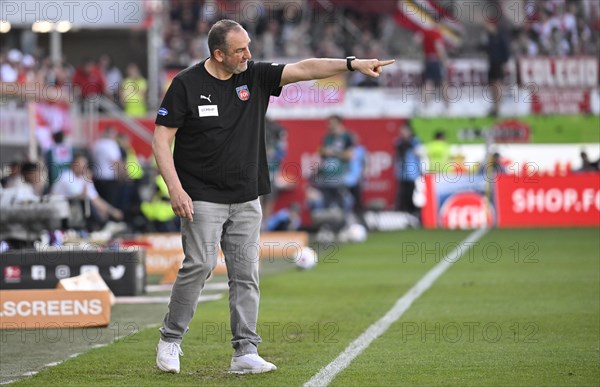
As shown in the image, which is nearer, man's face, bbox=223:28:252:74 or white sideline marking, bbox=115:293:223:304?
man's face, bbox=223:28:252:74

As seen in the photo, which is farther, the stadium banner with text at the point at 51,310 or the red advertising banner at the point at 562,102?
the red advertising banner at the point at 562,102

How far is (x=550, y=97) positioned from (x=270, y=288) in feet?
50.9

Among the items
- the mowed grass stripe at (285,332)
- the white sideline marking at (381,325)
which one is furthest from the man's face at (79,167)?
the white sideline marking at (381,325)

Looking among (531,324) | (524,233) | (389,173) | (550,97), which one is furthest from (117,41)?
(531,324)

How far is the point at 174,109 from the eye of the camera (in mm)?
8078

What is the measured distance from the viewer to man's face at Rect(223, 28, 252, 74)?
7.99 metres

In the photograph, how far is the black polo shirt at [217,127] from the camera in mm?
8125

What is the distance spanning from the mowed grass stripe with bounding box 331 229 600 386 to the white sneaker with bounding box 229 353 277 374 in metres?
0.52

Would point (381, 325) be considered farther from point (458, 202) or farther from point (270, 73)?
point (458, 202)

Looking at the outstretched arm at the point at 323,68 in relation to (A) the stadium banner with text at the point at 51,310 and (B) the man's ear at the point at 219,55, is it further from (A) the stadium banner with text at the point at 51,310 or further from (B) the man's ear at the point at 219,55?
(A) the stadium banner with text at the point at 51,310

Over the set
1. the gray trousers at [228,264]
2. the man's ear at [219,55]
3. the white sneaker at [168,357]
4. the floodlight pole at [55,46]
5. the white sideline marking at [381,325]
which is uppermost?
the floodlight pole at [55,46]

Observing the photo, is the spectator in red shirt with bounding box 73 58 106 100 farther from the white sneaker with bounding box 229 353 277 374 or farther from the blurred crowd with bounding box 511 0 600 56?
the white sneaker with bounding box 229 353 277 374

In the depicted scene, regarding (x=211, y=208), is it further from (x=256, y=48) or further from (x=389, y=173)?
(x=256, y=48)

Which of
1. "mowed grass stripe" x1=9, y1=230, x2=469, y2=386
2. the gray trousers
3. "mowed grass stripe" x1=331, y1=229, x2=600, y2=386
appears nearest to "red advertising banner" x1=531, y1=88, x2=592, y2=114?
"mowed grass stripe" x1=331, y1=229, x2=600, y2=386
